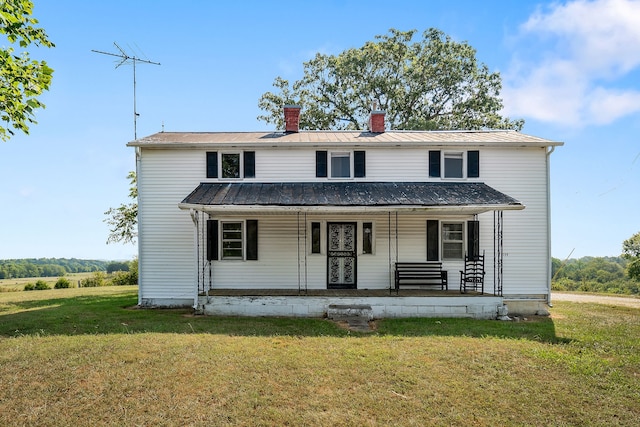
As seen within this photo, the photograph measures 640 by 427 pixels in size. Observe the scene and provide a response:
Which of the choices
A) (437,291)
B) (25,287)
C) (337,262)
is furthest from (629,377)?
(25,287)

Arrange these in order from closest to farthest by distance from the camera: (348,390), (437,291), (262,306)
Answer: (348,390) → (262,306) → (437,291)

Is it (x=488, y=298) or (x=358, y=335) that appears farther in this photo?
(x=488, y=298)

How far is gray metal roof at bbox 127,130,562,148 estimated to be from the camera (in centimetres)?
1285

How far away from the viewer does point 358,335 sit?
8977mm

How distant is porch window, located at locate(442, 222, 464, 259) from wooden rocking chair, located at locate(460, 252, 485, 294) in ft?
1.17

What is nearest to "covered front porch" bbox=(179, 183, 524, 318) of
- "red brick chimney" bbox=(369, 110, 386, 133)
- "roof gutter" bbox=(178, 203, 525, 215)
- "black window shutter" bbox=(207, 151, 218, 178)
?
"black window shutter" bbox=(207, 151, 218, 178)

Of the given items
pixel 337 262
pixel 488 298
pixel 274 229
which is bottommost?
pixel 488 298

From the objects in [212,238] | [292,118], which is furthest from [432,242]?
[212,238]

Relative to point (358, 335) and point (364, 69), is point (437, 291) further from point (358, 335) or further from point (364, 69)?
point (364, 69)

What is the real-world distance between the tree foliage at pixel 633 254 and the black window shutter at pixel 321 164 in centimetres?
2711

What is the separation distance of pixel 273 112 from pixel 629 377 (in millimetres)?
24027

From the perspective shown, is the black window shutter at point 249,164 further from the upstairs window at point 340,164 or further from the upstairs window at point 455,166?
the upstairs window at point 455,166

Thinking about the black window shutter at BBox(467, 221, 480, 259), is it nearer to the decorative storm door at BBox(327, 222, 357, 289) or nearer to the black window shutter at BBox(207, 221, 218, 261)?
the decorative storm door at BBox(327, 222, 357, 289)

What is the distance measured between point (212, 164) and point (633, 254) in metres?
31.7
